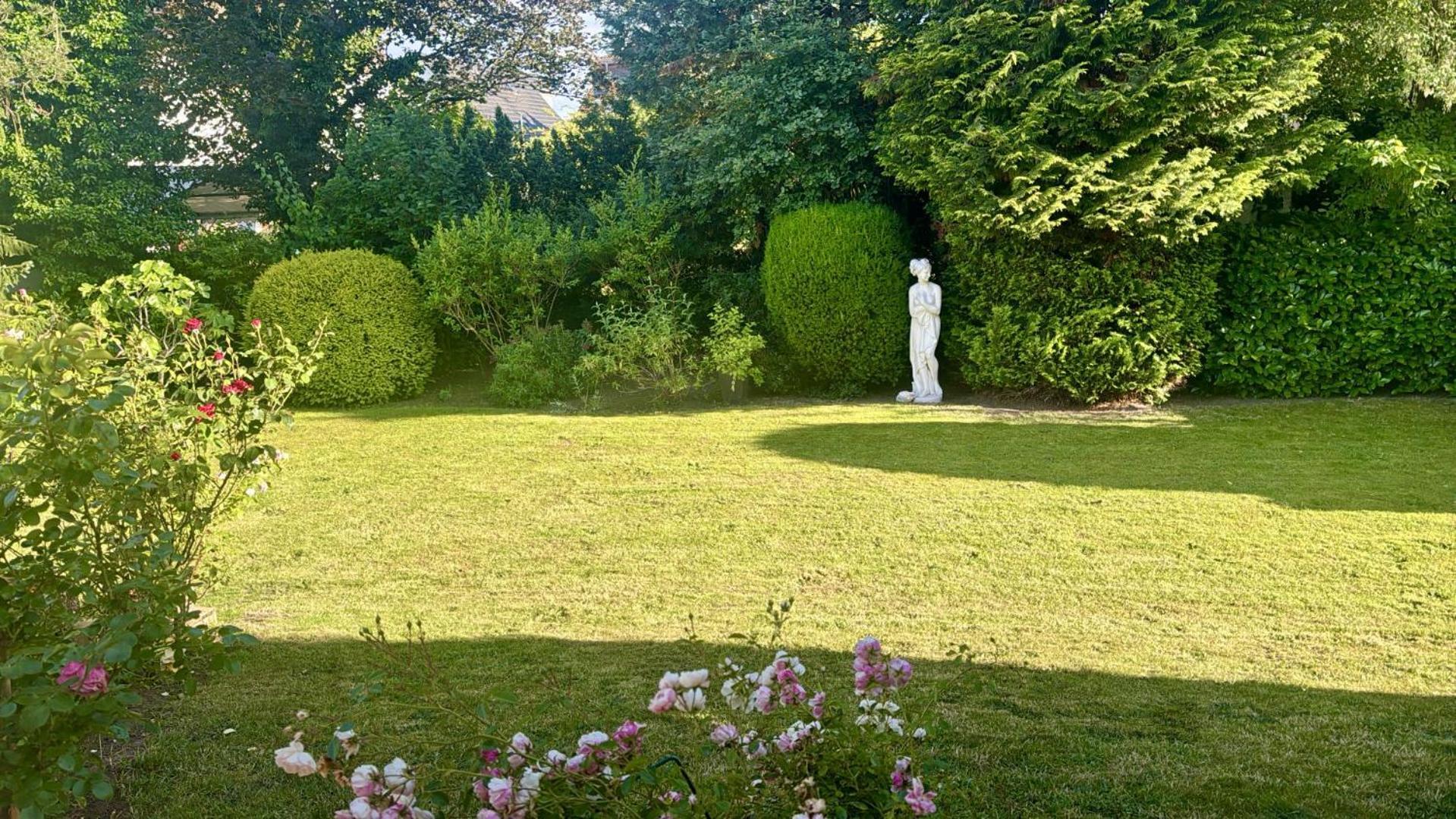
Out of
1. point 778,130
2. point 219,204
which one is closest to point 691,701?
point 778,130

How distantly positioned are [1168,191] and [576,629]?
660 centimetres

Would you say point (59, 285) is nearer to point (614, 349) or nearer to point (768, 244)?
point (614, 349)

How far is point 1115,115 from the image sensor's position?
9133mm

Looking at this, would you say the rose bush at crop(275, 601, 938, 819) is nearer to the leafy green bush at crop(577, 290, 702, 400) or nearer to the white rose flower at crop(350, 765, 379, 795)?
the white rose flower at crop(350, 765, 379, 795)

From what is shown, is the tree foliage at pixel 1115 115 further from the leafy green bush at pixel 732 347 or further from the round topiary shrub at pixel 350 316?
the round topiary shrub at pixel 350 316

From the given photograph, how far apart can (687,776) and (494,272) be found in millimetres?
9921

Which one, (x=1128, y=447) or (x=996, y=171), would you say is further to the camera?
(x=996, y=171)

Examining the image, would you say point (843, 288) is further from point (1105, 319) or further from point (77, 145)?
point (77, 145)

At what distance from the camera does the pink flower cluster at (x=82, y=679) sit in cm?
207

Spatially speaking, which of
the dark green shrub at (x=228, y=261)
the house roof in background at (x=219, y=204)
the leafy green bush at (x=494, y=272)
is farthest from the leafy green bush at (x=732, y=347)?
the house roof in background at (x=219, y=204)

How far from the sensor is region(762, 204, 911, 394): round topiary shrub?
34.1ft

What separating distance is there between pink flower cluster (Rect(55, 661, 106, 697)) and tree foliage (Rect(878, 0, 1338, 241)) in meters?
8.16

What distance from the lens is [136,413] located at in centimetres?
410

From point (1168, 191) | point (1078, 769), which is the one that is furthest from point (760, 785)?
point (1168, 191)
